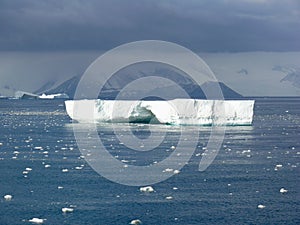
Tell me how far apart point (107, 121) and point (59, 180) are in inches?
1090

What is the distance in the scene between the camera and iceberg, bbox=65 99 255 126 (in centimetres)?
4097

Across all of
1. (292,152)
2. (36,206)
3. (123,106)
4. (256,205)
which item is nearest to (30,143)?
(123,106)

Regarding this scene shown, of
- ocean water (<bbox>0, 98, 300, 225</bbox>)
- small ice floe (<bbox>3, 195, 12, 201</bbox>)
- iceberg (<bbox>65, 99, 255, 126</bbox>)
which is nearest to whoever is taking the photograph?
ocean water (<bbox>0, 98, 300, 225</bbox>)

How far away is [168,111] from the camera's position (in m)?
42.8

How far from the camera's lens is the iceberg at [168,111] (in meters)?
41.0

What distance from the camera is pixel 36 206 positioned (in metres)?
16.1

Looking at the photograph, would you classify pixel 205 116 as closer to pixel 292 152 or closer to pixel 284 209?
pixel 292 152

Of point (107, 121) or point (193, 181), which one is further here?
point (107, 121)

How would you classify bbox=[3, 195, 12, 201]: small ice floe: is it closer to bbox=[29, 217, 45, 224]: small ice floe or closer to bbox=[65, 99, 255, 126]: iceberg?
bbox=[29, 217, 45, 224]: small ice floe

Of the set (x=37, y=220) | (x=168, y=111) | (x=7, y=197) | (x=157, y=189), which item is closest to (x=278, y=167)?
(x=157, y=189)

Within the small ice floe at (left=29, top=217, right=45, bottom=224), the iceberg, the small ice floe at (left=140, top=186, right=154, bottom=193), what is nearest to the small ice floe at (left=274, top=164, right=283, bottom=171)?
the small ice floe at (left=140, top=186, right=154, bottom=193)

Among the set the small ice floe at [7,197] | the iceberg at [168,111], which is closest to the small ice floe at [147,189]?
the small ice floe at [7,197]

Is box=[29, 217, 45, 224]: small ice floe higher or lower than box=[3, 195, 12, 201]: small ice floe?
lower

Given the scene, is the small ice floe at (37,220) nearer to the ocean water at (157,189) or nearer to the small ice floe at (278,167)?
the ocean water at (157,189)
